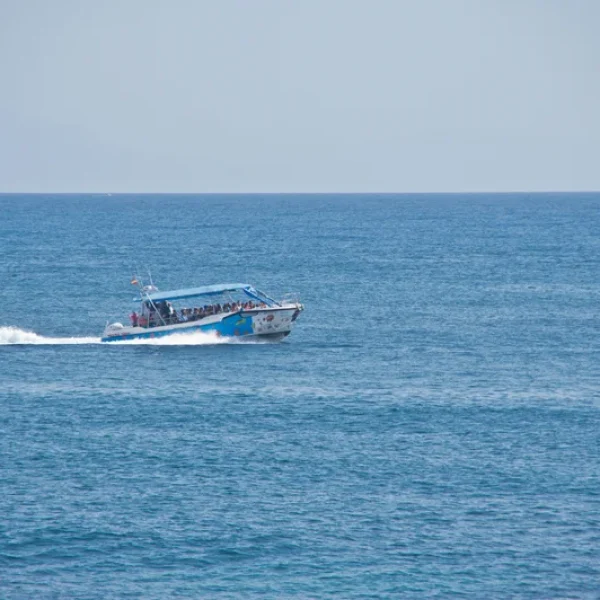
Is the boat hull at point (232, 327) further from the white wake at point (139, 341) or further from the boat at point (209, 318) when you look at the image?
the white wake at point (139, 341)

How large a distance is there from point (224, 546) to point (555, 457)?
16.8 m

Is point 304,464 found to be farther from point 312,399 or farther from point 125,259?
A: point 125,259

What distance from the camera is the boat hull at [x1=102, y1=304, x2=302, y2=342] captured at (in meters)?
79.6

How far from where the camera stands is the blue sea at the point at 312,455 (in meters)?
41.8

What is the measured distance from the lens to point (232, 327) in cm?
8000

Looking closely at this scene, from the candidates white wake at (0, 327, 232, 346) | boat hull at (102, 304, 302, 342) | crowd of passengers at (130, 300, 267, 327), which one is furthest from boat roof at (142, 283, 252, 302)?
white wake at (0, 327, 232, 346)

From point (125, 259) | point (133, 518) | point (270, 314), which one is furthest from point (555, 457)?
point (125, 259)

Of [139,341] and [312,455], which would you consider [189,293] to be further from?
[312,455]

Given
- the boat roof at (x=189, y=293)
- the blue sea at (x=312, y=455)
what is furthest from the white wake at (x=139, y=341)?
the boat roof at (x=189, y=293)

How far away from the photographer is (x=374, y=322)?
9050cm

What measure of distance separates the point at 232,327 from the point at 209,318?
5.34ft

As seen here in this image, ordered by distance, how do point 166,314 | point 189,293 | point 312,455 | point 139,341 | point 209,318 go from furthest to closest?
point 166,314 < point 139,341 < point 209,318 < point 189,293 < point 312,455

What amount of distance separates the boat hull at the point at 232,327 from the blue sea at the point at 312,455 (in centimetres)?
90

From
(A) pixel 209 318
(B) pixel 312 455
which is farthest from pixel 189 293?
(B) pixel 312 455
